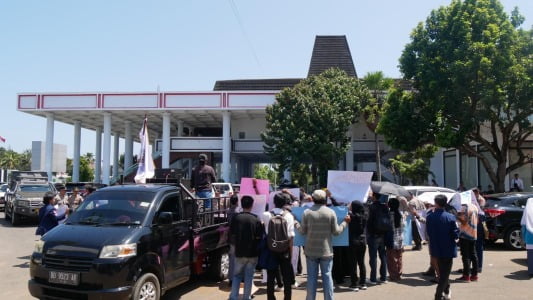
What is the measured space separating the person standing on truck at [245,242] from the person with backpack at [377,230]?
2.69 m

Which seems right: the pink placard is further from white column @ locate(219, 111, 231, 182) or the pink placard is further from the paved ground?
white column @ locate(219, 111, 231, 182)

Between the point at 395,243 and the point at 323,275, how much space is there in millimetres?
2793

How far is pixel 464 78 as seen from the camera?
17922 mm

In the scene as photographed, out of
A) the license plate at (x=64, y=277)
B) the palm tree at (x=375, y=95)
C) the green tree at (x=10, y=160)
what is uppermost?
the palm tree at (x=375, y=95)

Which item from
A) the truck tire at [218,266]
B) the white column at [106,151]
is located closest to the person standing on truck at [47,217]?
the truck tire at [218,266]

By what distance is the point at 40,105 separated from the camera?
105 feet

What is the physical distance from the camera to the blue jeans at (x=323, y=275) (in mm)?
6566

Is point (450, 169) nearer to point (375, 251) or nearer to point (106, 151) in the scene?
point (375, 251)

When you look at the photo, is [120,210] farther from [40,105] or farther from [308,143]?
[40,105]

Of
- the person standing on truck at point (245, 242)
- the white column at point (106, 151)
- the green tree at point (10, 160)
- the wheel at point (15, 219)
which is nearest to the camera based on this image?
the person standing on truck at point (245, 242)

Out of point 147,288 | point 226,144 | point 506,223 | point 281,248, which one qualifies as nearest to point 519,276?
point 506,223

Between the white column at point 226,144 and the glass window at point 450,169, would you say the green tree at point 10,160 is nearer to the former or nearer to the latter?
the white column at point 226,144

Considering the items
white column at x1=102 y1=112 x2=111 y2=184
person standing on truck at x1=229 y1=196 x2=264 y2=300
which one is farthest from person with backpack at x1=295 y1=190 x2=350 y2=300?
white column at x1=102 y1=112 x2=111 y2=184

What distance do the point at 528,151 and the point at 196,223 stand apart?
69.9 feet
